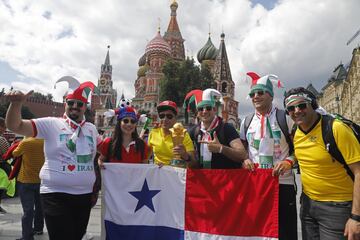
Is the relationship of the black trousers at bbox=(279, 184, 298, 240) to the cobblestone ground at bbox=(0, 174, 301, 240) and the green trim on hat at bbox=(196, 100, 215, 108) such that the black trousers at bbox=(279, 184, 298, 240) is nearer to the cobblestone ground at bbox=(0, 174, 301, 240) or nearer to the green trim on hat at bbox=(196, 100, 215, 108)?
the green trim on hat at bbox=(196, 100, 215, 108)

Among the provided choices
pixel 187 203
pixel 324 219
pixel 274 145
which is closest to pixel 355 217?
pixel 324 219

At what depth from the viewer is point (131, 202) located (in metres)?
3.94

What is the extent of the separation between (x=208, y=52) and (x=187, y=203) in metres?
61.4

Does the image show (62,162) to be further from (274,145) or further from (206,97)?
(274,145)

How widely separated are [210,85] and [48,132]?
122ft

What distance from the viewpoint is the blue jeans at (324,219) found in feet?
8.68

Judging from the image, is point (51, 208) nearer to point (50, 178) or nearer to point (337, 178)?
point (50, 178)

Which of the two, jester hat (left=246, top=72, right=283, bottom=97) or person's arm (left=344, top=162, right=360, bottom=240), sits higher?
jester hat (left=246, top=72, right=283, bottom=97)

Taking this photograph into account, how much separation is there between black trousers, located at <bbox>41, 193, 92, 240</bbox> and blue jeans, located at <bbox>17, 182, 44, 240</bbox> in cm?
179

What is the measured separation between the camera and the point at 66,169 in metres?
3.18

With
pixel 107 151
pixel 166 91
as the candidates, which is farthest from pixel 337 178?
pixel 166 91

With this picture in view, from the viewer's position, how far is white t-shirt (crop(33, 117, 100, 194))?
10.3ft

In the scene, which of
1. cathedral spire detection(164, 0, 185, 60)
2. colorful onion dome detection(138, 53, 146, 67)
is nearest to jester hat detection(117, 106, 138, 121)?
cathedral spire detection(164, 0, 185, 60)

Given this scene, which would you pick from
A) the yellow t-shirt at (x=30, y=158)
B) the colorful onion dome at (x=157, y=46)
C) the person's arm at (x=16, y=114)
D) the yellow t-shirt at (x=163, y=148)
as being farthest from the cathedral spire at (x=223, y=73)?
the person's arm at (x=16, y=114)
